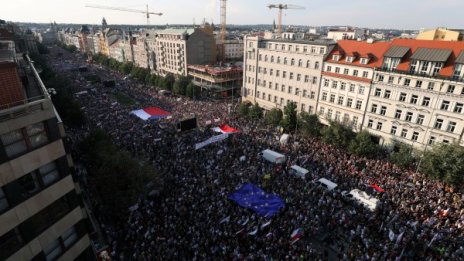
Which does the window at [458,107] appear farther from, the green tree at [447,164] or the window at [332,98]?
the window at [332,98]

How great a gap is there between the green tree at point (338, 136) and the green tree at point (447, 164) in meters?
11.1

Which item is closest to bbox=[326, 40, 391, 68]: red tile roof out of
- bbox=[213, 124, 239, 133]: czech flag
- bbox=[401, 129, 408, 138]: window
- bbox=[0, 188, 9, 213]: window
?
bbox=[401, 129, 408, 138]: window

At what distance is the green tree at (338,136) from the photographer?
143 feet

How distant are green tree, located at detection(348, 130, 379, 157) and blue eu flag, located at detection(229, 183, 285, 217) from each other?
17.7 metres

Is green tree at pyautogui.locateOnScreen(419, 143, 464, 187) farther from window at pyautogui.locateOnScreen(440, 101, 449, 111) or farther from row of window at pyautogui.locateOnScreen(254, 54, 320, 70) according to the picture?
row of window at pyautogui.locateOnScreen(254, 54, 320, 70)

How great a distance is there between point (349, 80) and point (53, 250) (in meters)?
47.5

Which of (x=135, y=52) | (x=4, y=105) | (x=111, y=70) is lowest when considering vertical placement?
(x=111, y=70)

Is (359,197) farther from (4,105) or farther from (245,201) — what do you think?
(4,105)

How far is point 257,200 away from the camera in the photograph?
29766 mm

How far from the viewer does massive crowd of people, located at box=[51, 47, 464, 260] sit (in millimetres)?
23781

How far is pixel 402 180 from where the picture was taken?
1380 inches

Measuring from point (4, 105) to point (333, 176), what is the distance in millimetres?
33340

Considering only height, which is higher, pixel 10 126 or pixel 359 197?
pixel 10 126

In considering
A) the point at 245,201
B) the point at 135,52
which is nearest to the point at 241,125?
the point at 245,201
